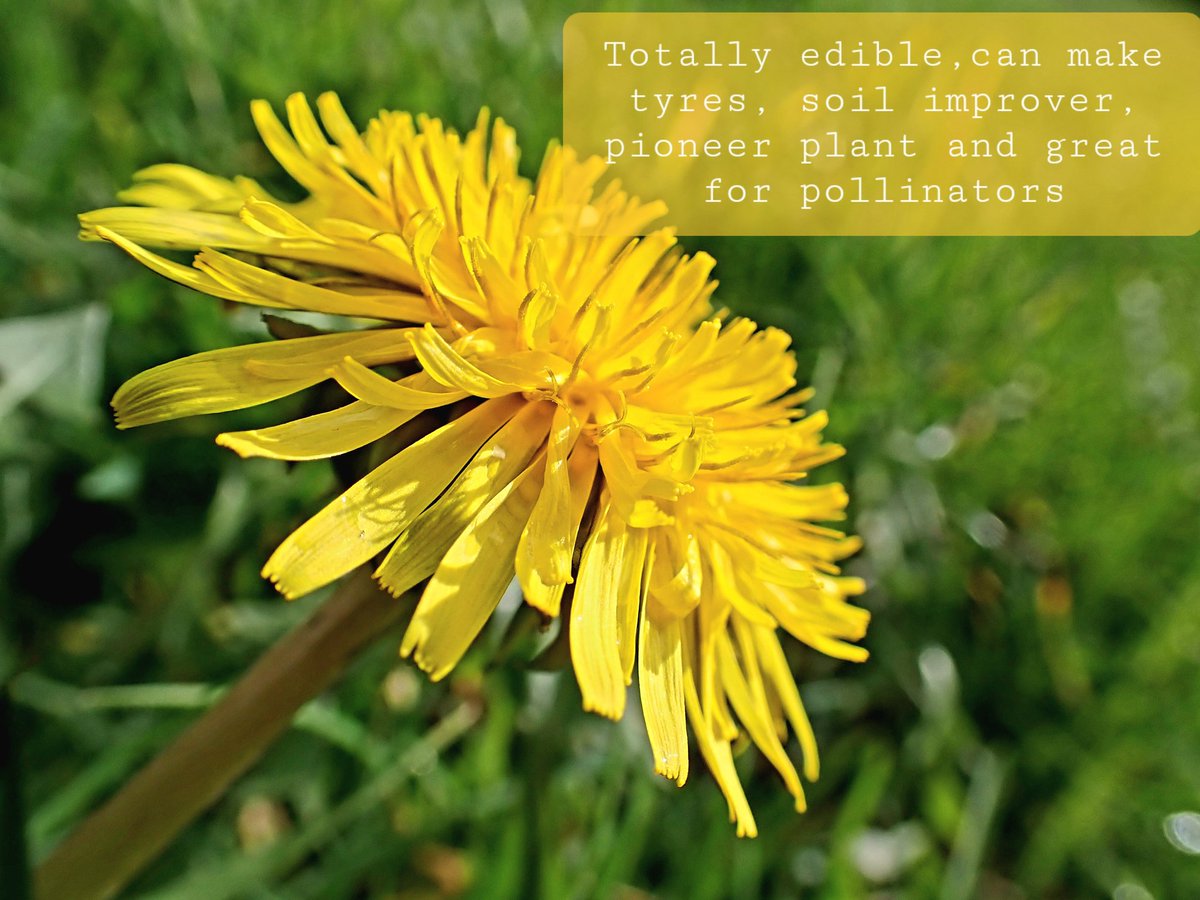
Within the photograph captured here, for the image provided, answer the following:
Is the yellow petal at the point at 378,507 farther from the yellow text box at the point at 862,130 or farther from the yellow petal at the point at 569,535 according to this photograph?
the yellow text box at the point at 862,130

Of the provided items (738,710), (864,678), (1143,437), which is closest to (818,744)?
(864,678)

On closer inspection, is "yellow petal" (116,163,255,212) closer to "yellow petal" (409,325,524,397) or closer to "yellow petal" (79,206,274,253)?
"yellow petal" (79,206,274,253)

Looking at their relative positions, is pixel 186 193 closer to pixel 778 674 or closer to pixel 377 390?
pixel 377 390

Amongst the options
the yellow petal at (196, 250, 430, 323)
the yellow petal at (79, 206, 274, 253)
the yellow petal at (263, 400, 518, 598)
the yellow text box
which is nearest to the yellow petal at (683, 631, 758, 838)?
the yellow petal at (263, 400, 518, 598)

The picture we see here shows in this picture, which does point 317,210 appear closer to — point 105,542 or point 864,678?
point 105,542

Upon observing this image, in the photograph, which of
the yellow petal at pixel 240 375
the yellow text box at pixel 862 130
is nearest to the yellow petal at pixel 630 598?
the yellow petal at pixel 240 375
